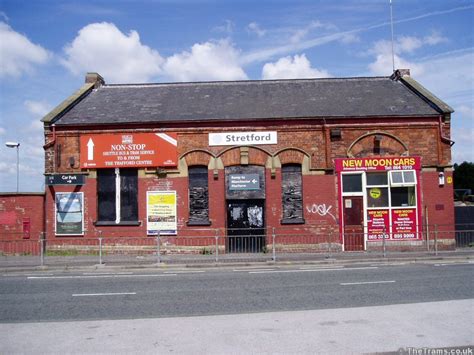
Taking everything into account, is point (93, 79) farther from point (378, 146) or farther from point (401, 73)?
point (401, 73)

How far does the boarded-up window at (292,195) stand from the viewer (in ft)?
70.5

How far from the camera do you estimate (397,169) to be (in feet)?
70.2

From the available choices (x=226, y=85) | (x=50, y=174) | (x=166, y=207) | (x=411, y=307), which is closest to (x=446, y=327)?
(x=411, y=307)

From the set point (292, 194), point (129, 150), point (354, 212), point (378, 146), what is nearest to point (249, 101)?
point (292, 194)

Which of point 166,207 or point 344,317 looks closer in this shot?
point 344,317

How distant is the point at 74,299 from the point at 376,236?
550 inches

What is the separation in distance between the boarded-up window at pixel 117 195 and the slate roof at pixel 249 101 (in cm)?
232

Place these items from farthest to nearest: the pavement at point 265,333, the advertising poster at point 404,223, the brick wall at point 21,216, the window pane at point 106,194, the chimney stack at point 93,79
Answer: the chimney stack at point 93,79
the window pane at point 106,194
the advertising poster at point 404,223
the brick wall at point 21,216
the pavement at point 265,333

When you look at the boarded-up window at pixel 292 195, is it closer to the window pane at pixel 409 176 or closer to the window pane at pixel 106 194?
the window pane at pixel 409 176

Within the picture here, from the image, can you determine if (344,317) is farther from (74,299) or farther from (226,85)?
(226,85)

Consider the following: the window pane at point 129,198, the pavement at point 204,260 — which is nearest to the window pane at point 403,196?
the pavement at point 204,260

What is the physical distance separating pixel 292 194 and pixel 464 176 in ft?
237

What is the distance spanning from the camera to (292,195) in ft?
70.6

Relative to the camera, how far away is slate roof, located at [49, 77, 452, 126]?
21.8 meters
